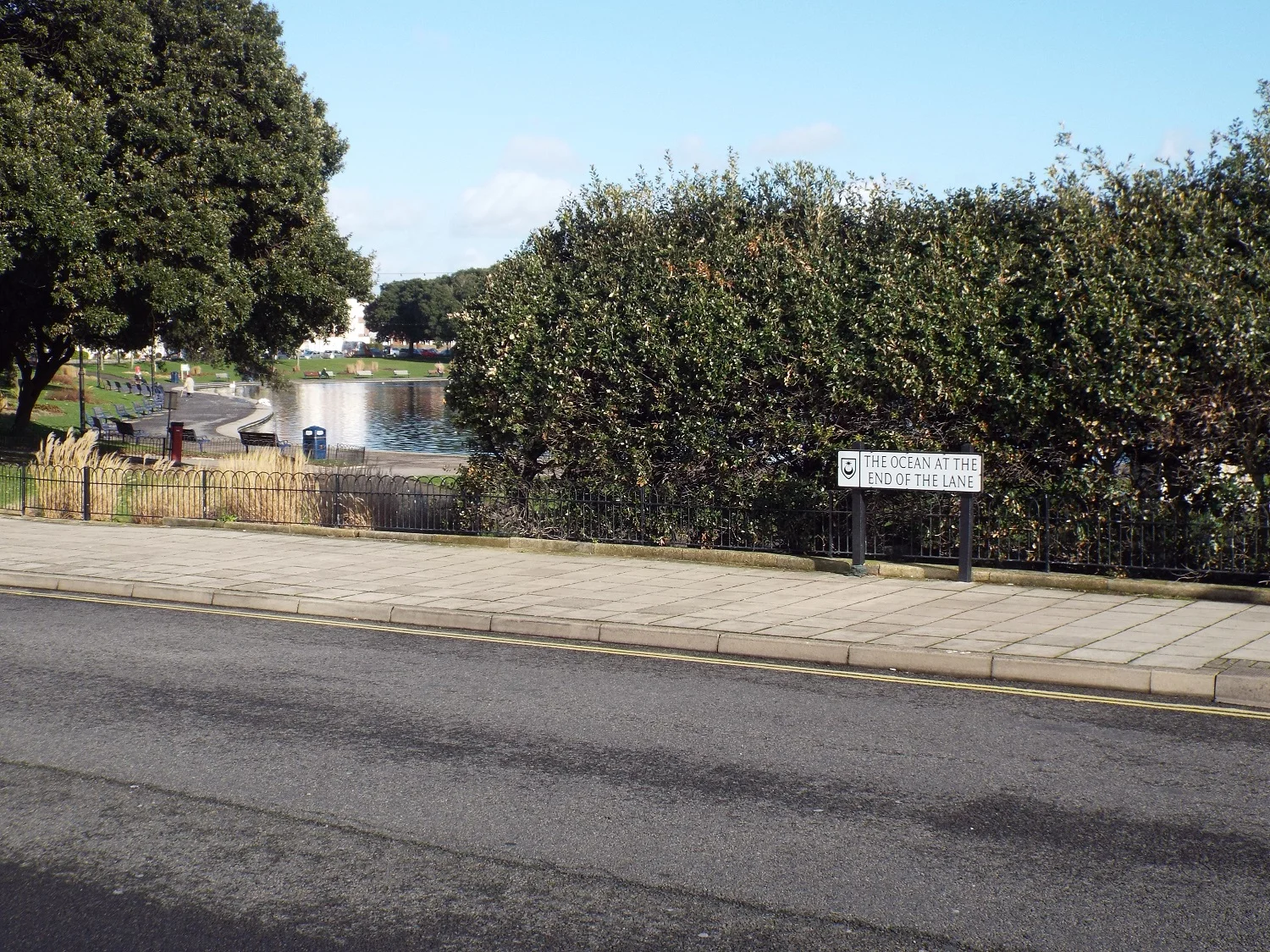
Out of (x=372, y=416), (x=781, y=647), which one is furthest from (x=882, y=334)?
(x=372, y=416)

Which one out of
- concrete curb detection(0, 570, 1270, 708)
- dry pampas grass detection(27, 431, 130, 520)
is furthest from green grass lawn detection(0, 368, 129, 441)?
concrete curb detection(0, 570, 1270, 708)

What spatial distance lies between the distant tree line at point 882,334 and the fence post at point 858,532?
31.4 inches

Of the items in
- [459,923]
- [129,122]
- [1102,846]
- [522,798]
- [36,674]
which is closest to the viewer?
[459,923]

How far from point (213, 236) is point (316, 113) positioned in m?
9.86

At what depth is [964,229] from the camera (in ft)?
41.8

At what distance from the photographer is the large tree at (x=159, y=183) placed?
23.3 m

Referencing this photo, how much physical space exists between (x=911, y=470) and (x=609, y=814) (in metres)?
6.97

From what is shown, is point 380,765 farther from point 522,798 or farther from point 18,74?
point 18,74

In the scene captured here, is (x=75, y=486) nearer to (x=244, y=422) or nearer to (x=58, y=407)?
(x=58, y=407)

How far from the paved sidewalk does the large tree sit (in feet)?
33.1

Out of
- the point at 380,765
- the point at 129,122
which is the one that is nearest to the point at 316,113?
the point at 129,122

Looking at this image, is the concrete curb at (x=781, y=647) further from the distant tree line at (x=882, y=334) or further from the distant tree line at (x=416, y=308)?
the distant tree line at (x=416, y=308)

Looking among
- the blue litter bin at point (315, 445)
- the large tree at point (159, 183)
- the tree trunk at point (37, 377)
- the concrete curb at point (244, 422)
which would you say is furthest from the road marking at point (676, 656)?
the concrete curb at point (244, 422)

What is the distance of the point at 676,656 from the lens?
A: 9.12 metres
